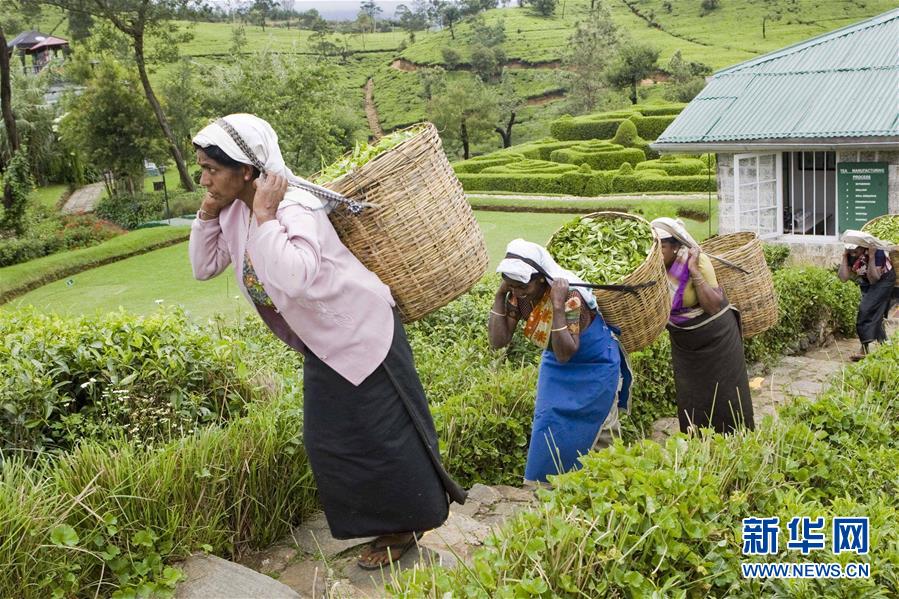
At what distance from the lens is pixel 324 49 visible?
78.1 m

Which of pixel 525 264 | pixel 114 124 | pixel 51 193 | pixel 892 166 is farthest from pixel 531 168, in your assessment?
pixel 525 264

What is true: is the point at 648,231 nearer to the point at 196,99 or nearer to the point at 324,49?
the point at 196,99

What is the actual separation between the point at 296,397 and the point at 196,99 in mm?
37440

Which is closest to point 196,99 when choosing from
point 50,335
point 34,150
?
point 34,150

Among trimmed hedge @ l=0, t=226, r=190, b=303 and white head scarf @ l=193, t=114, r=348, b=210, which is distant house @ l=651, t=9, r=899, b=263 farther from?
trimmed hedge @ l=0, t=226, r=190, b=303

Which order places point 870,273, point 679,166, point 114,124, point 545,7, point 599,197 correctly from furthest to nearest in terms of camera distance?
point 545,7 < point 114,124 < point 679,166 < point 599,197 < point 870,273

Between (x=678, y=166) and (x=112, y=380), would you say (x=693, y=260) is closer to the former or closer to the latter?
(x=112, y=380)

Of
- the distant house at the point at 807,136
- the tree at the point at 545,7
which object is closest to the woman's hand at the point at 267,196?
the distant house at the point at 807,136

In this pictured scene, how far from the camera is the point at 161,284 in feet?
52.1

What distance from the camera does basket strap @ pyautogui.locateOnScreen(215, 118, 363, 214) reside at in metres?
2.81

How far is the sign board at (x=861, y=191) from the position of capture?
13055mm

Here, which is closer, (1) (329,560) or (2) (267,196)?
(2) (267,196)

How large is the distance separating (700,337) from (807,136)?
953 centimetres

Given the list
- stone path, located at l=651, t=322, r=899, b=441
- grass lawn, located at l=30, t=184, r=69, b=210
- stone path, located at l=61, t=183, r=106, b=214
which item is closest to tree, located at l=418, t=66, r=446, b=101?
stone path, located at l=61, t=183, r=106, b=214
